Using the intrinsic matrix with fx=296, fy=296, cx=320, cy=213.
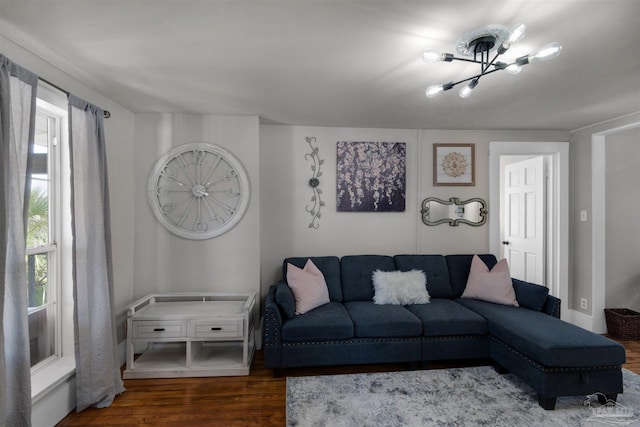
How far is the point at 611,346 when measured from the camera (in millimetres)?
2045

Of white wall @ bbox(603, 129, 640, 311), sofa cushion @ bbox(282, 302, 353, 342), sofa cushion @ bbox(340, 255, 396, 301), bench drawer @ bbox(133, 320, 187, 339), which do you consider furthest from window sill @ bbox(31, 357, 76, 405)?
white wall @ bbox(603, 129, 640, 311)

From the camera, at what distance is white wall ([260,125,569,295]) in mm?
3326

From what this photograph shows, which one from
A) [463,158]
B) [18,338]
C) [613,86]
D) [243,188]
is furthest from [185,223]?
[613,86]

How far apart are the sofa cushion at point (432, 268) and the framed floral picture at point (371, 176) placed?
59cm

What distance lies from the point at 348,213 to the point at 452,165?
4.50ft

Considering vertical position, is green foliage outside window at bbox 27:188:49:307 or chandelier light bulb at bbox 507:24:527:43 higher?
chandelier light bulb at bbox 507:24:527:43

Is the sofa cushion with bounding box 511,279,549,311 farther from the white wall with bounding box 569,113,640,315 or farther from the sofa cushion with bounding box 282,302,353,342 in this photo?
the sofa cushion with bounding box 282,302,353,342

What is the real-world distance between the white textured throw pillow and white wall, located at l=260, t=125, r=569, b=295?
50 cm

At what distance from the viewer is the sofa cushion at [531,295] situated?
2.75 meters

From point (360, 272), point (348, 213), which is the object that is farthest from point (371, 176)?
point (360, 272)

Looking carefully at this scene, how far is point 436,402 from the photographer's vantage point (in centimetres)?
214

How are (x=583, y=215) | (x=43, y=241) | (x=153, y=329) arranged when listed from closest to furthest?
(x=43, y=241)
(x=153, y=329)
(x=583, y=215)

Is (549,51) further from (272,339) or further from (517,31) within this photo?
(272,339)

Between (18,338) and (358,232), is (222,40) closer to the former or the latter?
(18,338)
